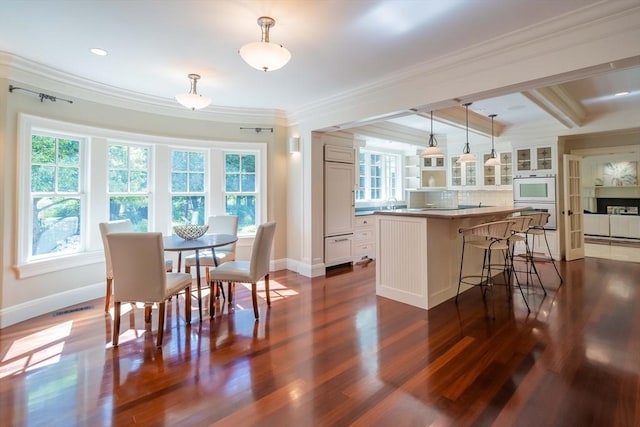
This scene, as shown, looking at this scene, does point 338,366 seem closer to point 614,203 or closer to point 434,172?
point 434,172

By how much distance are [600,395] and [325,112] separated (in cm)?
402

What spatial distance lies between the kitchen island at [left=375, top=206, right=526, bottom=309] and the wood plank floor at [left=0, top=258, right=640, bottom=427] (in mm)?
232

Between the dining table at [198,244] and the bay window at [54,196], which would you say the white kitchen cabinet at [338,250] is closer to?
the dining table at [198,244]

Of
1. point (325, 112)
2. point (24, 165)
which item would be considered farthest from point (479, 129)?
point (24, 165)

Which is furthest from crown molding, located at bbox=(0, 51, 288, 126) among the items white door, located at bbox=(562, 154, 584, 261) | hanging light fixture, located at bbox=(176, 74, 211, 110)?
white door, located at bbox=(562, 154, 584, 261)

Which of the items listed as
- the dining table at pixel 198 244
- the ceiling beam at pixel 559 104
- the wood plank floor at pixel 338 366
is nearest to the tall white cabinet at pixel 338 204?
the wood plank floor at pixel 338 366

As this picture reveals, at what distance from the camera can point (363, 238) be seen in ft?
19.4

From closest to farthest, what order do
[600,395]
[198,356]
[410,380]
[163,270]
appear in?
[600,395] → [410,380] → [198,356] → [163,270]

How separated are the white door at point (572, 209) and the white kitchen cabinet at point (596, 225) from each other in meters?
3.00

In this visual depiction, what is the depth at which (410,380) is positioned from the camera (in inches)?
83.2

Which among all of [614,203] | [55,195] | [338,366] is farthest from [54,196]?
[614,203]

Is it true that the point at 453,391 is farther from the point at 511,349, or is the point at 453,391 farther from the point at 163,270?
the point at 163,270

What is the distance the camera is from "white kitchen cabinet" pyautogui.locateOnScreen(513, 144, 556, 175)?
5965mm

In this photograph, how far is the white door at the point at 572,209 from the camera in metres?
5.86
